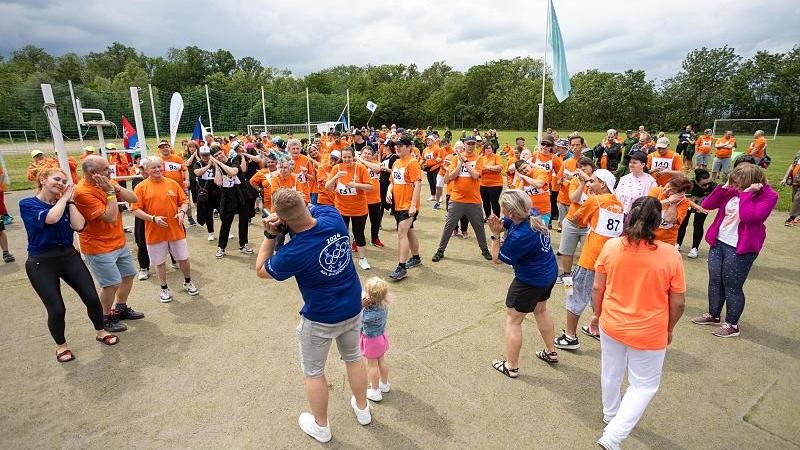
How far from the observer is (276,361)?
403 centimetres

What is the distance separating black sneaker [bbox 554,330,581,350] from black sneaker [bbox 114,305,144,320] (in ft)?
16.2

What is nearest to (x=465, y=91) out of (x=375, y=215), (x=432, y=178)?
(x=432, y=178)

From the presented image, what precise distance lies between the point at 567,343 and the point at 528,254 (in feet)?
4.74

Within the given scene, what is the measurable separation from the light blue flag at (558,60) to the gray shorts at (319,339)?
330 inches

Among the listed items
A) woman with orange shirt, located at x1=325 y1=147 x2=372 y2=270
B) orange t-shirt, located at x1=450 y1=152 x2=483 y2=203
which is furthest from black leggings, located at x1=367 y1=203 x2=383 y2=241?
orange t-shirt, located at x1=450 y1=152 x2=483 y2=203

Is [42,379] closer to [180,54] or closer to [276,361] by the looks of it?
[276,361]

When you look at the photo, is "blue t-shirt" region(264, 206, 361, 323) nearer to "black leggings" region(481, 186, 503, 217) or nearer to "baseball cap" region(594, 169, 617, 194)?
"baseball cap" region(594, 169, 617, 194)

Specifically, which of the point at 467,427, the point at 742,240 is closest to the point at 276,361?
the point at 467,427

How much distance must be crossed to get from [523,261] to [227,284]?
454 centimetres

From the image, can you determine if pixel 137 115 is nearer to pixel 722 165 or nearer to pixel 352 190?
pixel 352 190

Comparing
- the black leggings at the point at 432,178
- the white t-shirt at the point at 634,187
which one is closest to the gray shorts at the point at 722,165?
the black leggings at the point at 432,178

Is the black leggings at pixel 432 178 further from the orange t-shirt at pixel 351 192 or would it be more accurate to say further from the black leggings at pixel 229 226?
the black leggings at pixel 229 226

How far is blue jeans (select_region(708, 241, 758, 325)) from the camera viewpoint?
14.1 feet

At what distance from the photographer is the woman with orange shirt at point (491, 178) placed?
759 cm
